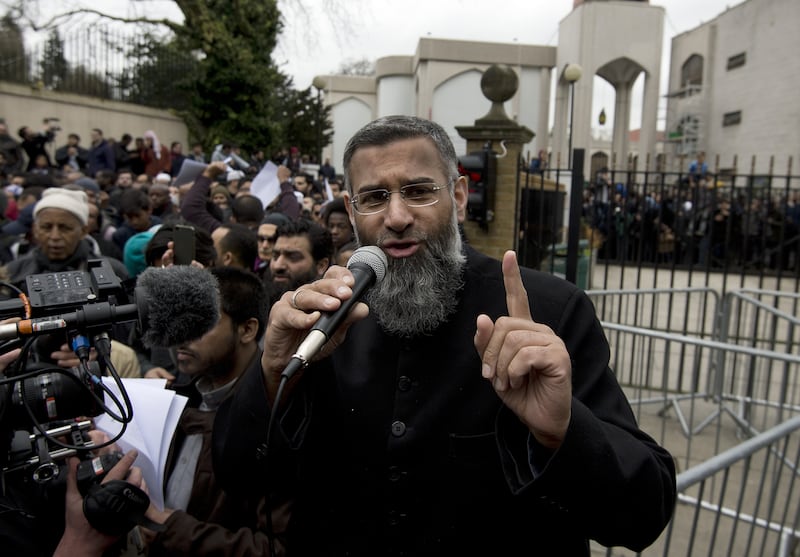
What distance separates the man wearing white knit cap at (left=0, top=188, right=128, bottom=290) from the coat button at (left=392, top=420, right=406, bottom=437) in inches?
113

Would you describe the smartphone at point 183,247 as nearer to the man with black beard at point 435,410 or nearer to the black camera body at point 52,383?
the man with black beard at point 435,410

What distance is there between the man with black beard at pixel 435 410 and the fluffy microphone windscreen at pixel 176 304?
0.22m

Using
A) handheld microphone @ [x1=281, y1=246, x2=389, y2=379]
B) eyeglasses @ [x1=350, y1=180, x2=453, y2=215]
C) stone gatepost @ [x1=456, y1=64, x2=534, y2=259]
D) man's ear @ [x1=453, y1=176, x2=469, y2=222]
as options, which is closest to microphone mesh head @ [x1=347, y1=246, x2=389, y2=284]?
handheld microphone @ [x1=281, y1=246, x2=389, y2=379]

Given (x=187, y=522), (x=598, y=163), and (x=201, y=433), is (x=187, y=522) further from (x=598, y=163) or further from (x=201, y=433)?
(x=598, y=163)

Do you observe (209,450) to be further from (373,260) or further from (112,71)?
(112,71)

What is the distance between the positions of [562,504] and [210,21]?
18062mm

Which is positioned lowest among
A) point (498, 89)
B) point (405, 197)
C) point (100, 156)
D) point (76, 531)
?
point (76, 531)

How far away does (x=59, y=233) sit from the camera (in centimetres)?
394

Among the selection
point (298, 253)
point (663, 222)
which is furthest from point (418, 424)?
point (663, 222)

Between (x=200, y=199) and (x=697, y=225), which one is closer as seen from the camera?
(x=200, y=199)

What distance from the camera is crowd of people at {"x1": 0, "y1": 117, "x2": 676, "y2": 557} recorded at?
1411 mm

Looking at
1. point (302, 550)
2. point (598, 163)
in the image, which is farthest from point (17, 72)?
point (598, 163)

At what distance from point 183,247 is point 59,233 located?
1.55 meters

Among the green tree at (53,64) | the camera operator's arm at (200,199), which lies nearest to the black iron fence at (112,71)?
the green tree at (53,64)
